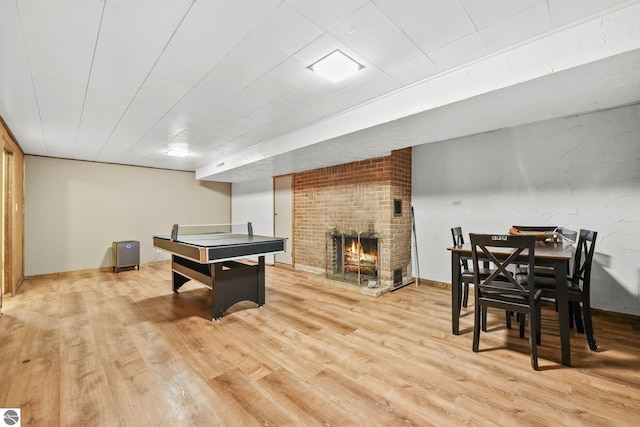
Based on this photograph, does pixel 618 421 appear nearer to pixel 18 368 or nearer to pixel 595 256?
pixel 595 256

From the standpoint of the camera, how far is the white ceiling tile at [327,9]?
1581 mm

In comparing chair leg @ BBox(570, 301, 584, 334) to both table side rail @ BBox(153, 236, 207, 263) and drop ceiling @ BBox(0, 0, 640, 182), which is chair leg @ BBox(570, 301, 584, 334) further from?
table side rail @ BBox(153, 236, 207, 263)

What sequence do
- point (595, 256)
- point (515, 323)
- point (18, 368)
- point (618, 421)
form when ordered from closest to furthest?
point (618, 421) < point (18, 368) < point (515, 323) < point (595, 256)

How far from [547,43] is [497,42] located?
1.00 feet

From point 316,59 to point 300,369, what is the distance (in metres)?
2.38

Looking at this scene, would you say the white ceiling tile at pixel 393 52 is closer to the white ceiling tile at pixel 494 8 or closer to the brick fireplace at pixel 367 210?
the white ceiling tile at pixel 494 8

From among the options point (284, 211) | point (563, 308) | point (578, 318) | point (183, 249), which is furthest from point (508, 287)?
point (284, 211)

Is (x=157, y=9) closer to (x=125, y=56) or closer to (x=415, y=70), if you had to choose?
(x=125, y=56)

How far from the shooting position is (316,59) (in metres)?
2.14

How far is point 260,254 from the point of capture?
3.23 metres

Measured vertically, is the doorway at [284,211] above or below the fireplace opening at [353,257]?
above

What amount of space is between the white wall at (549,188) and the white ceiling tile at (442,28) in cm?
253

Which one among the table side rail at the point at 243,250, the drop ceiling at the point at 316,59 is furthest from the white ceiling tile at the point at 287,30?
the table side rail at the point at 243,250

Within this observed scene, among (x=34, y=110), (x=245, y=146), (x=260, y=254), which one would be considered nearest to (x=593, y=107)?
(x=260, y=254)
